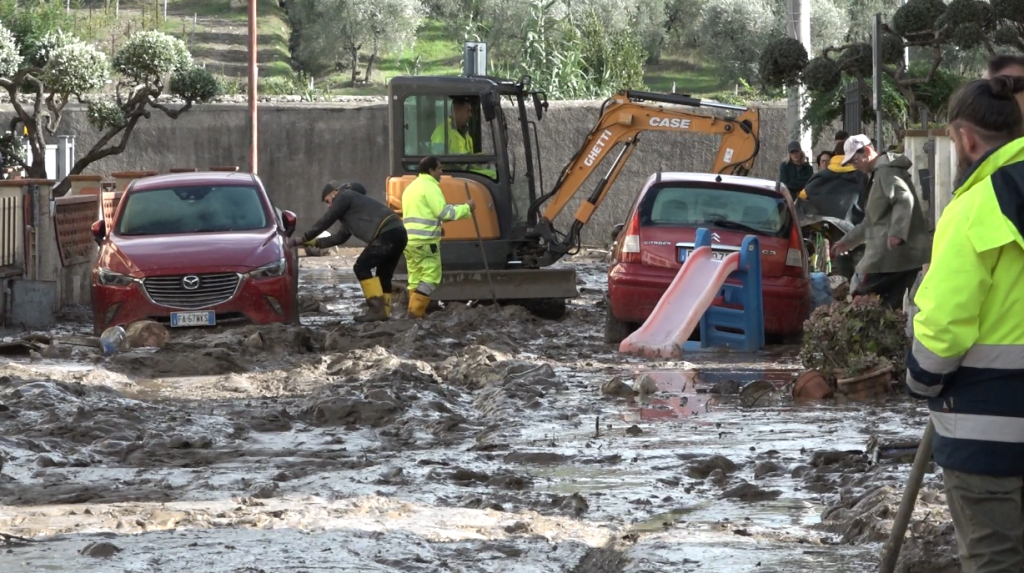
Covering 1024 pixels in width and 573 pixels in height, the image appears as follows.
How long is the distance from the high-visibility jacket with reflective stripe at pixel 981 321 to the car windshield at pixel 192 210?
38.1ft

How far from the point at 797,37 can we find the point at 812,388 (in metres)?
13.1

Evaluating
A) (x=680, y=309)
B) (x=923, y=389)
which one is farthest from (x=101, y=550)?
(x=680, y=309)

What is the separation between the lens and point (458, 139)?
1788cm

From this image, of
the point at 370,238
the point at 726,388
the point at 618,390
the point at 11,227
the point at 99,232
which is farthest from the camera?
the point at 11,227

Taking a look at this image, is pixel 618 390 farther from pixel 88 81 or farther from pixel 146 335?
pixel 88 81

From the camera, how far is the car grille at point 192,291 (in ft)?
47.0

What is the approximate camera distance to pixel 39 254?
57.1 ft

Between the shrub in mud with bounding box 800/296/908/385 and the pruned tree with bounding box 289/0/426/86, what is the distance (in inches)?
2054

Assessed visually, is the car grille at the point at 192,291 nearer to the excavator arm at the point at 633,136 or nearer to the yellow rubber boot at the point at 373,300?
the yellow rubber boot at the point at 373,300

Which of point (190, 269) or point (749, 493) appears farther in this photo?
point (190, 269)

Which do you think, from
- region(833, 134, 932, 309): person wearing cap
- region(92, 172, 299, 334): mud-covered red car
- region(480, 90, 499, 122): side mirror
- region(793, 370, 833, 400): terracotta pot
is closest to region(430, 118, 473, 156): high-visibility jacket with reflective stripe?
region(480, 90, 499, 122): side mirror

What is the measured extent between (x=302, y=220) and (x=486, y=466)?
68.8 ft

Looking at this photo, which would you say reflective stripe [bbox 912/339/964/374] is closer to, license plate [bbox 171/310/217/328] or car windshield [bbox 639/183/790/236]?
car windshield [bbox 639/183/790/236]

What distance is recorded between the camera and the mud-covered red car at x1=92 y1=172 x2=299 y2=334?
47.0 ft
